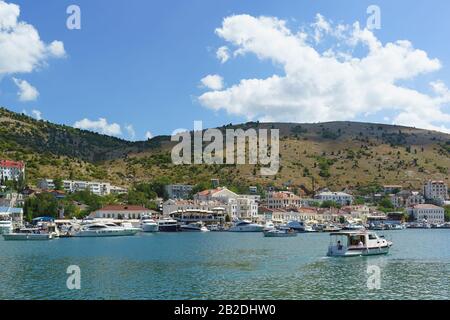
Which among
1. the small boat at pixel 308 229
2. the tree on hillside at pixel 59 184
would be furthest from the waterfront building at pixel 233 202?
the tree on hillside at pixel 59 184

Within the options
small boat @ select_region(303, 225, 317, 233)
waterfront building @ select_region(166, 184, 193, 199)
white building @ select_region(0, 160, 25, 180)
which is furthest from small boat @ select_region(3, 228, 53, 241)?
waterfront building @ select_region(166, 184, 193, 199)

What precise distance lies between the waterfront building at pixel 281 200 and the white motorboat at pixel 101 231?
62.2 metres

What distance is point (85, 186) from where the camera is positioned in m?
160

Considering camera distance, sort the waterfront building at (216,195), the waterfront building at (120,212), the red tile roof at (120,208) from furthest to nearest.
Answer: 1. the waterfront building at (216,195)
2. the red tile roof at (120,208)
3. the waterfront building at (120,212)

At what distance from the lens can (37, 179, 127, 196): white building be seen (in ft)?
502

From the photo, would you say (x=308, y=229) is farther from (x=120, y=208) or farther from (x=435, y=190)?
(x=435, y=190)

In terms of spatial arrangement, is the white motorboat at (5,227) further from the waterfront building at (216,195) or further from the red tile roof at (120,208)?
the waterfront building at (216,195)

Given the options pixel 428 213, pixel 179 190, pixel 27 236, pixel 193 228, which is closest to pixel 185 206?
pixel 193 228

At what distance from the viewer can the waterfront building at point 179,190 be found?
521ft

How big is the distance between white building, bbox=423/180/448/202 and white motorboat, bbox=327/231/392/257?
4980 inches

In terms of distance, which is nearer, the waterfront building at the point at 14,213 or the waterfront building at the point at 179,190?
the waterfront building at the point at 14,213

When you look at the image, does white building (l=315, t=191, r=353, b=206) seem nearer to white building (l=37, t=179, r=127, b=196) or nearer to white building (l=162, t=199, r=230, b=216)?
white building (l=162, t=199, r=230, b=216)
